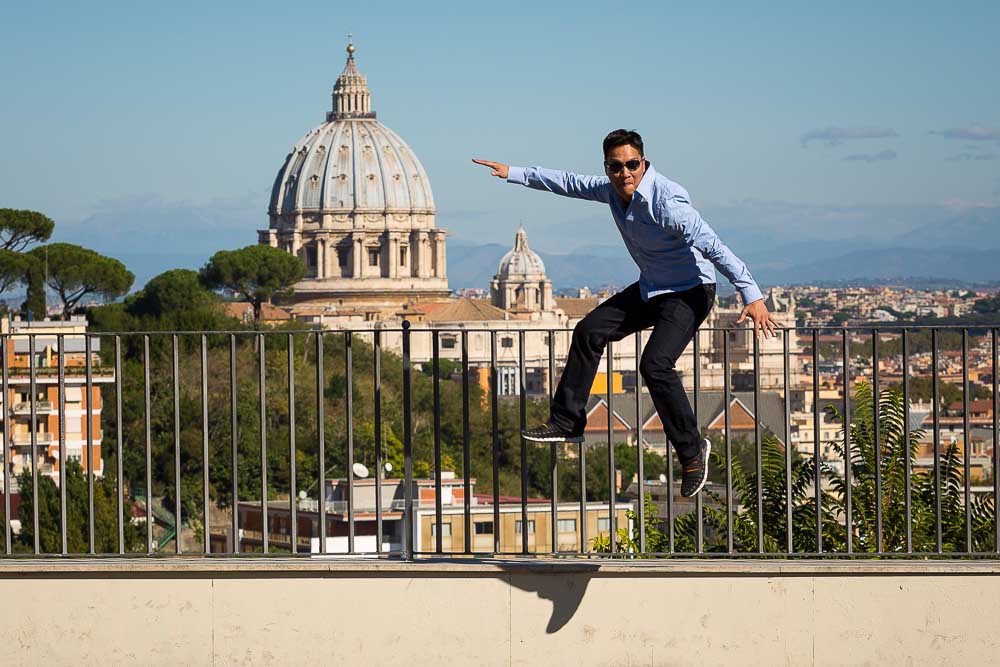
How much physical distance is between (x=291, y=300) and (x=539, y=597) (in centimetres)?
11248

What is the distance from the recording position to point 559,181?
5289mm

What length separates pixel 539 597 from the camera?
5438 mm

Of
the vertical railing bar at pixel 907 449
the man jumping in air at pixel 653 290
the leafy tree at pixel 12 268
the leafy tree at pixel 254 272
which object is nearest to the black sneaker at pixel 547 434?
the man jumping in air at pixel 653 290

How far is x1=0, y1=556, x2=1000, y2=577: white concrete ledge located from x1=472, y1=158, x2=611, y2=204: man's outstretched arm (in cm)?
106

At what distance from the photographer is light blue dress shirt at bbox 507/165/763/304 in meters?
5.08

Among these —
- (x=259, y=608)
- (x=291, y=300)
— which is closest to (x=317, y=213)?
(x=291, y=300)

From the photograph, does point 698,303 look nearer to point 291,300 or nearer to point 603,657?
point 603,657

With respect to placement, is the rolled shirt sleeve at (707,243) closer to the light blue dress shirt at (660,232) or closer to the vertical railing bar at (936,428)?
the light blue dress shirt at (660,232)

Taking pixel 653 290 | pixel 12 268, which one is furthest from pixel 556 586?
pixel 12 268

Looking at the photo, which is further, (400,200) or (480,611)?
(400,200)

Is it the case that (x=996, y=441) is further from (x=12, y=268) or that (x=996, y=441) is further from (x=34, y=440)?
(x=12, y=268)

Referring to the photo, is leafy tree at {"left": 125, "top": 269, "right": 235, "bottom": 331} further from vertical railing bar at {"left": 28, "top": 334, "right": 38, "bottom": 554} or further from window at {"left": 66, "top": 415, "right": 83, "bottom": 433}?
vertical railing bar at {"left": 28, "top": 334, "right": 38, "bottom": 554}

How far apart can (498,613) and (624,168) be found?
134 cm

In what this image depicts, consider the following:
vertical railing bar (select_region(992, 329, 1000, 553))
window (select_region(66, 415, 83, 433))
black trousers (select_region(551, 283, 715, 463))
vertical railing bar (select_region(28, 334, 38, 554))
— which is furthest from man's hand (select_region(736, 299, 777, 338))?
window (select_region(66, 415, 83, 433))
